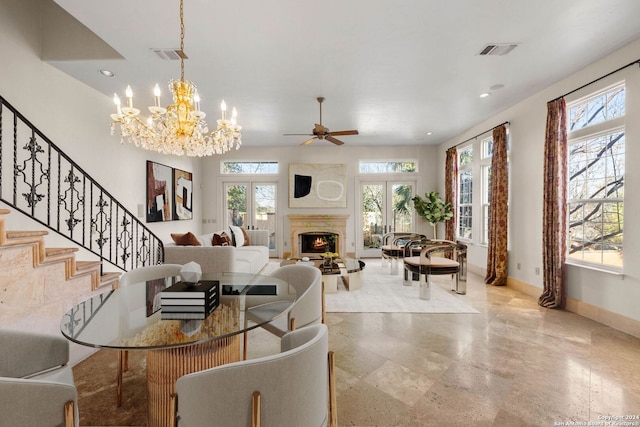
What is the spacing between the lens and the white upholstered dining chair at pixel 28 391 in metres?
0.94

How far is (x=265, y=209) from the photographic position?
24.5ft

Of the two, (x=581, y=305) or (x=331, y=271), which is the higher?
(x=331, y=271)

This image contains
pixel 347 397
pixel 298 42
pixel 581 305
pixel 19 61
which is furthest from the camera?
pixel 581 305

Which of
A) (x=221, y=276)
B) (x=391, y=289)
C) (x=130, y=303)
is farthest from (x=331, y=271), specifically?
(x=130, y=303)

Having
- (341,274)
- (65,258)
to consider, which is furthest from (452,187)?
(65,258)

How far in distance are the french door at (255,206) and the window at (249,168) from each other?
300 millimetres

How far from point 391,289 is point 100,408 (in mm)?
3718

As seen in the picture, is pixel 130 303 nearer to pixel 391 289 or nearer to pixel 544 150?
pixel 391 289

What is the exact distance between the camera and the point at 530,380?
211cm

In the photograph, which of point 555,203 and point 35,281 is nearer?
point 35,281

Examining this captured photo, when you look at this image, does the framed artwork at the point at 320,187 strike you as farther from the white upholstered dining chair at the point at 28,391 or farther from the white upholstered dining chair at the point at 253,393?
the white upholstered dining chair at the point at 253,393

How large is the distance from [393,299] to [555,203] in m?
2.49

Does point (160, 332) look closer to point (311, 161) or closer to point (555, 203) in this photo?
point (555, 203)

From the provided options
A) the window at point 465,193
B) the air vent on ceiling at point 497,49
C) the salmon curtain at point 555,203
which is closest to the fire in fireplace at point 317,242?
the window at point 465,193
